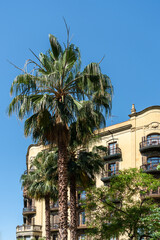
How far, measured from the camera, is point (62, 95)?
809 inches

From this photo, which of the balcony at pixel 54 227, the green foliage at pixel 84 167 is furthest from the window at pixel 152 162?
the balcony at pixel 54 227

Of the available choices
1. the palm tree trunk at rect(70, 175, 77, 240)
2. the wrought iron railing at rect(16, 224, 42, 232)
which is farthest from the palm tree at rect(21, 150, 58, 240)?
the wrought iron railing at rect(16, 224, 42, 232)

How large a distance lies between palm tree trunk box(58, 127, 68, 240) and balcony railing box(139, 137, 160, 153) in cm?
2575

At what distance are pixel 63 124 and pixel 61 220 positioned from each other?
4.81 m

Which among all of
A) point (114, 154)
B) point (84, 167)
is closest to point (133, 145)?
point (114, 154)

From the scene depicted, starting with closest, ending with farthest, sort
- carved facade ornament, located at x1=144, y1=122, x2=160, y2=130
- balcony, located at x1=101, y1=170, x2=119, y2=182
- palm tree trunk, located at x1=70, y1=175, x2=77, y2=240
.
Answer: palm tree trunk, located at x1=70, y1=175, x2=77, y2=240 < carved facade ornament, located at x1=144, y1=122, x2=160, y2=130 < balcony, located at x1=101, y1=170, x2=119, y2=182

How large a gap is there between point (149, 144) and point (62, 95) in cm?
2711

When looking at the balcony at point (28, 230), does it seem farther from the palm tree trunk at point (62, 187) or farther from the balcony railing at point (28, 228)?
the palm tree trunk at point (62, 187)

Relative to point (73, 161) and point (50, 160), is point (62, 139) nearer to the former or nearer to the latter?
point (73, 161)

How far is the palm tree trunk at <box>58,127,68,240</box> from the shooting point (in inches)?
738

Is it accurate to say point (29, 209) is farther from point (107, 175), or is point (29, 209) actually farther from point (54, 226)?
point (107, 175)

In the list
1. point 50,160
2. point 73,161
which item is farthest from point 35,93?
point 50,160

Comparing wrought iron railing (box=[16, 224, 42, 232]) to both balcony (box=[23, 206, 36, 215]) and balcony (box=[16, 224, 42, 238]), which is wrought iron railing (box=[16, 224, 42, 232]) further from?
balcony (box=[23, 206, 36, 215])

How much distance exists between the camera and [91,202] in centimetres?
2947
